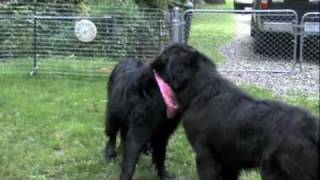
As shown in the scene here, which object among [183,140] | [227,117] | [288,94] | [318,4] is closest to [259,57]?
[318,4]

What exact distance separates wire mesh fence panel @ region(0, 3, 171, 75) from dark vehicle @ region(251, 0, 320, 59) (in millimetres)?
2253

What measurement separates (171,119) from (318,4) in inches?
306

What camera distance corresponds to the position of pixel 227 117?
159 inches

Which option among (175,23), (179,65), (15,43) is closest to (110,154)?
(179,65)

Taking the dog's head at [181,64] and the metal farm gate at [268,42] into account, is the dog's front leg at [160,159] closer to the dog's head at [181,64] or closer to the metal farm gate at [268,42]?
the dog's head at [181,64]

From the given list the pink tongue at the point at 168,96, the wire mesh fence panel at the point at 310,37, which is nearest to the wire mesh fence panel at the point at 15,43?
the wire mesh fence panel at the point at 310,37

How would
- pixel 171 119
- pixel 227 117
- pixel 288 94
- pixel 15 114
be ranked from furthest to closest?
pixel 288 94 < pixel 15 114 < pixel 171 119 < pixel 227 117

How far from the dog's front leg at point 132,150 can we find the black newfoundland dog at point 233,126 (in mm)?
565

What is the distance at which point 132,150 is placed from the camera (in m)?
4.91

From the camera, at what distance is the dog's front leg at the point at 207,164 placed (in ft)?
13.8

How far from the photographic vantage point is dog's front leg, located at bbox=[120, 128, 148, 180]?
4918 millimetres

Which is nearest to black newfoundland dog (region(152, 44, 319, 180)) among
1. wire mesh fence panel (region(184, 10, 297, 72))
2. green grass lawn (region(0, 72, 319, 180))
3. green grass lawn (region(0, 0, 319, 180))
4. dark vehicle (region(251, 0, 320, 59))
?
green grass lawn (region(0, 0, 319, 180))

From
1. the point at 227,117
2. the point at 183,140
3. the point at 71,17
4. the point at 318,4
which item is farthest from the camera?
the point at 318,4

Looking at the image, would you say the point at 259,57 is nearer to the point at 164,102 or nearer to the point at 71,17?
the point at 71,17
